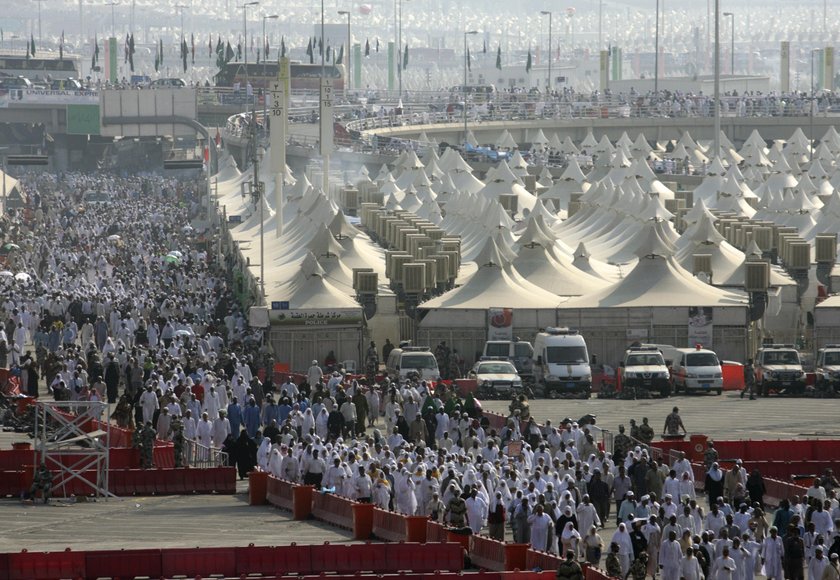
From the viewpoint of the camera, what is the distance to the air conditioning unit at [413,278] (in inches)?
1839

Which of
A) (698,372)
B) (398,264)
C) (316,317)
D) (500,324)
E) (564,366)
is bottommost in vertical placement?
(698,372)

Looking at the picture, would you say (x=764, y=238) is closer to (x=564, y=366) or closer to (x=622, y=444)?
(x=564, y=366)

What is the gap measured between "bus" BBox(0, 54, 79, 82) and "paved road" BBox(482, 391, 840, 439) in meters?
118

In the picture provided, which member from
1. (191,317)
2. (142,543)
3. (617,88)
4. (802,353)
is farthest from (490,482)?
(617,88)

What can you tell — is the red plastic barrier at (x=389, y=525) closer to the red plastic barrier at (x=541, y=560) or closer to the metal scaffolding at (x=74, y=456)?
the red plastic barrier at (x=541, y=560)

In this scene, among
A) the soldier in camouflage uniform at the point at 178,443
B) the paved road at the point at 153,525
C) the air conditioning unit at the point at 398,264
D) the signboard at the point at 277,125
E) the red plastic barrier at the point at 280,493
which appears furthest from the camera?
the signboard at the point at 277,125

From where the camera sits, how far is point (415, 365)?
1667 inches

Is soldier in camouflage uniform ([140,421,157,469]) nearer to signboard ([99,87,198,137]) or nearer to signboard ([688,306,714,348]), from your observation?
signboard ([688,306,714,348])

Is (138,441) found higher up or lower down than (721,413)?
higher up

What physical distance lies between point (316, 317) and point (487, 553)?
19.9 meters

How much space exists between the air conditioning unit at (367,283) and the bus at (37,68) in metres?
112

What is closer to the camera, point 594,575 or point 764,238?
point 594,575

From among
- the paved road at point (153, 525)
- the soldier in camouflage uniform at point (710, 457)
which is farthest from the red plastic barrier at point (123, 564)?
the soldier in camouflage uniform at point (710, 457)

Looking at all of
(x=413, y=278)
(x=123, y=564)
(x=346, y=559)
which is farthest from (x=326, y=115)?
(x=123, y=564)
